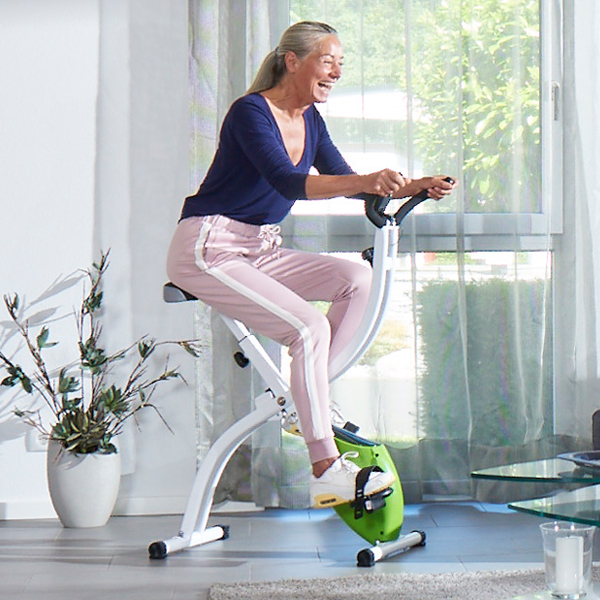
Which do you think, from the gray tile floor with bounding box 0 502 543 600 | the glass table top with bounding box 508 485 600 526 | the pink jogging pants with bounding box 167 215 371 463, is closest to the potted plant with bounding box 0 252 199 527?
the gray tile floor with bounding box 0 502 543 600

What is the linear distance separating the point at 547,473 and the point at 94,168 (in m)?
1.89

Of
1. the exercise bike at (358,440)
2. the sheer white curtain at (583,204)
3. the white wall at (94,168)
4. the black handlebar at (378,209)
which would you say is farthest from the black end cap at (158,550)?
the sheer white curtain at (583,204)

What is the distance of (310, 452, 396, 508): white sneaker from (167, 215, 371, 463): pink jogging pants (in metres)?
0.05

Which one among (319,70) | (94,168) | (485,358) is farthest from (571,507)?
(94,168)

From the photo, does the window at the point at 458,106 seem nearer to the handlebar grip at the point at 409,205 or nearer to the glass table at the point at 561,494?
the handlebar grip at the point at 409,205

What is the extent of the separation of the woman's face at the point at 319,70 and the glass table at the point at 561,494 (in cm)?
115

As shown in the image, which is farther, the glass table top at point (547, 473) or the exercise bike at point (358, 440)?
the exercise bike at point (358, 440)

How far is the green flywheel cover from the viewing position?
2664 mm

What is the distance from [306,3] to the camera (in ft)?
11.0

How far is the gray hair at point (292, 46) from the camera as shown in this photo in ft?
8.81

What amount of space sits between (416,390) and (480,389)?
215mm

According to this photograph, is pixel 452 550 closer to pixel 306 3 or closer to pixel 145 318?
pixel 145 318

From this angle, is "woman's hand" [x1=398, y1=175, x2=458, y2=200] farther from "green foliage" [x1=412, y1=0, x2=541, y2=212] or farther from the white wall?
the white wall

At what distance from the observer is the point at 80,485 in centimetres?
310
